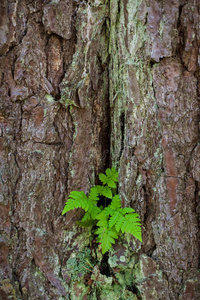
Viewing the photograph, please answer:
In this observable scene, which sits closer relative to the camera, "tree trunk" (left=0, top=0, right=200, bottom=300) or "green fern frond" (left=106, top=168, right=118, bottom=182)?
"tree trunk" (left=0, top=0, right=200, bottom=300)

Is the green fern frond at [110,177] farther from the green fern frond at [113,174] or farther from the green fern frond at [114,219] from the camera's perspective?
the green fern frond at [114,219]

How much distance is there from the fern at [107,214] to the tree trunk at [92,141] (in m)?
0.10

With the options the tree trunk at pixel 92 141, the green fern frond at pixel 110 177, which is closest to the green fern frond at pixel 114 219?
the tree trunk at pixel 92 141

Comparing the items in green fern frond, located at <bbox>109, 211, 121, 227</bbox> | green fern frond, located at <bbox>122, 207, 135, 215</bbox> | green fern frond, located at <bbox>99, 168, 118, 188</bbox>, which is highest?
green fern frond, located at <bbox>99, 168, 118, 188</bbox>

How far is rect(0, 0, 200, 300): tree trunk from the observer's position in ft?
5.90

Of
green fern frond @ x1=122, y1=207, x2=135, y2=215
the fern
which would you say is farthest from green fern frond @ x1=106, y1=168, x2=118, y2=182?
green fern frond @ x1=122, y1=207, x2=135, y2=215

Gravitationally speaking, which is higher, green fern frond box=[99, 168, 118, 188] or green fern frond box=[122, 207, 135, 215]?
green fern frond box=[99, 168, 118, 188]

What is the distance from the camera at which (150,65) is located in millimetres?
1824

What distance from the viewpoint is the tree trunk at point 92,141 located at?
1799mm

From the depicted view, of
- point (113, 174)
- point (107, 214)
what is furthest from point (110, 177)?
point (107, 214)

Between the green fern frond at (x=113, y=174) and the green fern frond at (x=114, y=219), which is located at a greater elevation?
the green fern frond at (x=113, y=174)

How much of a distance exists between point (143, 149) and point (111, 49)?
103 cm

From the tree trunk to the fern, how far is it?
0.34 ft

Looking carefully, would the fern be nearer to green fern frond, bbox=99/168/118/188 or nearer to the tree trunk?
green fern frond, bbox=99/168/118/188
